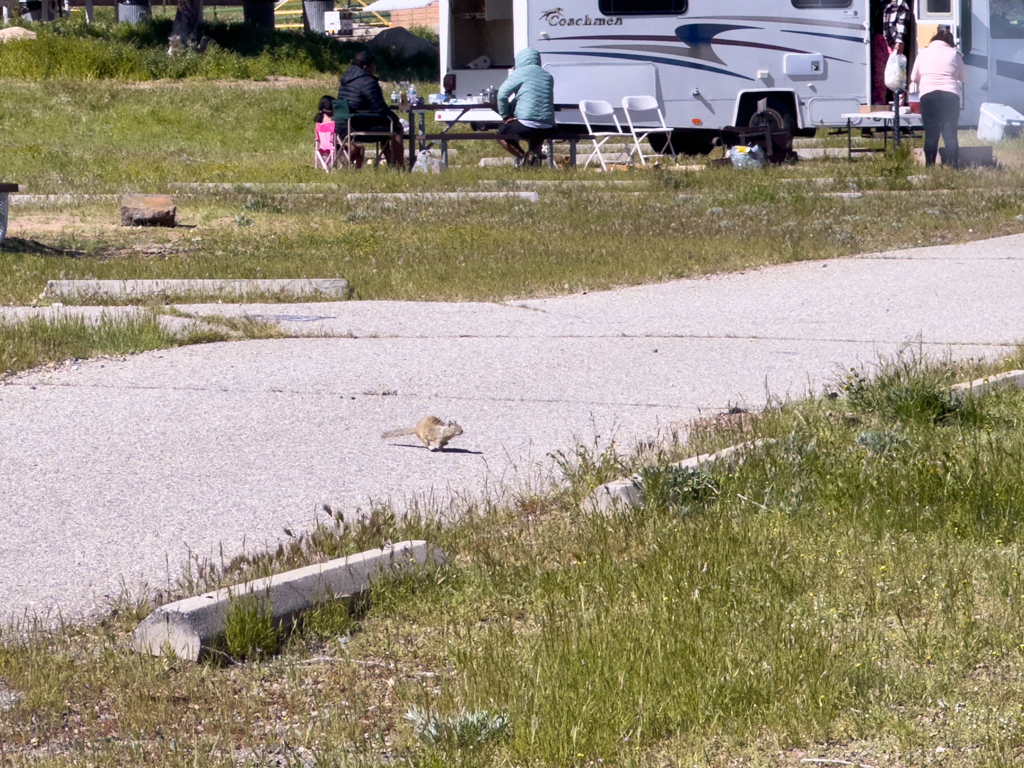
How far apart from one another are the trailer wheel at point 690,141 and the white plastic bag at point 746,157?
2127mm

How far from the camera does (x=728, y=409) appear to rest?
5.66m

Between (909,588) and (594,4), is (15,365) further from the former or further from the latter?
(594,4)

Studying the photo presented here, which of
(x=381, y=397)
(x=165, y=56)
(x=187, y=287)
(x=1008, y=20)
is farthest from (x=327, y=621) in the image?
(x=165, y=56)

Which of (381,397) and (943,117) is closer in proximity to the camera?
(381,397)

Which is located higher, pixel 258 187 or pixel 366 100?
pixel 366 100

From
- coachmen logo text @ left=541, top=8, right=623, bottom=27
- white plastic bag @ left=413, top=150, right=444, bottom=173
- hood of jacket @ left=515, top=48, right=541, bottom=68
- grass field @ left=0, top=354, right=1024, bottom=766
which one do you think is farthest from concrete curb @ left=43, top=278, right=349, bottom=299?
coachmen logo text @ left=541, top=8, right=623, bottom=27

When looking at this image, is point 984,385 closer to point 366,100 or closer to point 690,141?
point 366,100

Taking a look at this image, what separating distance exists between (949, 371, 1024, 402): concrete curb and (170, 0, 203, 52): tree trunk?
94.0ft

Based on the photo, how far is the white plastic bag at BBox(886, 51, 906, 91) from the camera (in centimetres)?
1833

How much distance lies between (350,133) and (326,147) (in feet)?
1.72

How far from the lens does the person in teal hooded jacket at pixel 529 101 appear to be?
1731 cm

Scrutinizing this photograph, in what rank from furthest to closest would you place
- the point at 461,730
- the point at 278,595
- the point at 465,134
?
the point at 465,134, the point at 278,595, the point at 461,730

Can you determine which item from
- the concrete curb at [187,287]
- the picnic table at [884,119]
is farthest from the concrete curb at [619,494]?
the picnic table at [884,119]

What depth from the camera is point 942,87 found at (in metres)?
16.1
